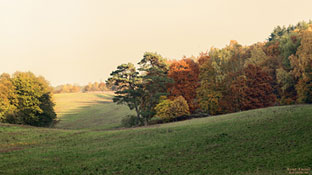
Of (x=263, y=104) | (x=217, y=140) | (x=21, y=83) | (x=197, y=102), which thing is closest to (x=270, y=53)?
(x=263, y=104)

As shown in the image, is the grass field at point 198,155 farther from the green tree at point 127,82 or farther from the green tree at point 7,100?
the green tree at point 7,100

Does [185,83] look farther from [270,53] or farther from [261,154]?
[261,154]

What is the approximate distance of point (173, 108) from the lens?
174 feet

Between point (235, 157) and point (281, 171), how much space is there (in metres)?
4.42

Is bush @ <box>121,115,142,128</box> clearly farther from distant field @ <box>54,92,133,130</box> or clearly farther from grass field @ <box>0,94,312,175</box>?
grass field @ <box>0,94,312,175</box>

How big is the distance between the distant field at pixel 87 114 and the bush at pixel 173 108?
61.8 feet

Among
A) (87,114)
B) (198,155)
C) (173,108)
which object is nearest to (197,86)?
(173,108)

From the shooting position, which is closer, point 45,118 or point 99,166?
point 99,166

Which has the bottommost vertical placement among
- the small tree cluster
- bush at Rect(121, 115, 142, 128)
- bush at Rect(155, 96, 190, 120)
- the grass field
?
the grass field

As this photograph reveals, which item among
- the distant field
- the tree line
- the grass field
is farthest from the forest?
the grass field

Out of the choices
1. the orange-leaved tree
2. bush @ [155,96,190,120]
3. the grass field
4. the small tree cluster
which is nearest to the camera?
the grass field

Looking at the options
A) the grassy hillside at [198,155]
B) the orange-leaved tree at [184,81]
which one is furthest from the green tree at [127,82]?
the grassy hillside at [198,155]

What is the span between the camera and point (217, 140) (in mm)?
22094

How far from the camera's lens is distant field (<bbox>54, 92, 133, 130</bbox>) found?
74.4 meters
